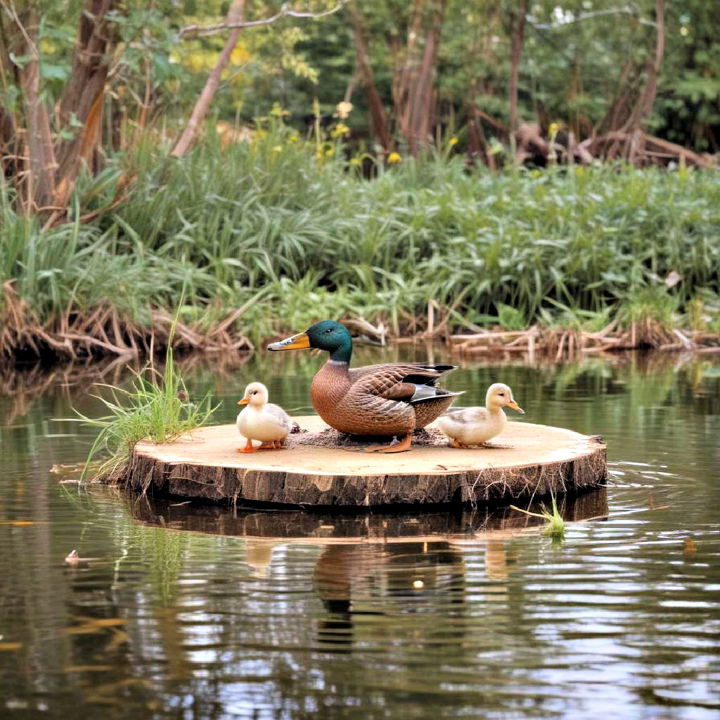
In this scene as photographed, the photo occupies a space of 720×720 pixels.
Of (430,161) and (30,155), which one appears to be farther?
(430,161)

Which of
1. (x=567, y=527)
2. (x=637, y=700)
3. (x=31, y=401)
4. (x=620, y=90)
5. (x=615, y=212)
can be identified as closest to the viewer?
(x=637, y=700)

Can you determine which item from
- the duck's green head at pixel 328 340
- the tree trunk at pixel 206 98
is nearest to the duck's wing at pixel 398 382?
the duck's green head at pixel 328 340

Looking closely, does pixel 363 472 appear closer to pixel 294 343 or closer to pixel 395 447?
pixel 395 447

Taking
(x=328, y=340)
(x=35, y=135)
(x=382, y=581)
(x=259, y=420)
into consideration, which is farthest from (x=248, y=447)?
(x=35, y=135)

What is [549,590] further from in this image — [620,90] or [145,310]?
[620,90]

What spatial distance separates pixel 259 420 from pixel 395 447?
749 mm

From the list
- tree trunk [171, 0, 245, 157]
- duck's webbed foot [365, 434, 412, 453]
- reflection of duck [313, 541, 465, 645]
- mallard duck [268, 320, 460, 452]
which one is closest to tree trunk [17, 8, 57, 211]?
tree trunk [171, 0, 245, 157]

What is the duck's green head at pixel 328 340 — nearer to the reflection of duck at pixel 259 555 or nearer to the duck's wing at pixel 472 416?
the duck's wing at pixel 472 416

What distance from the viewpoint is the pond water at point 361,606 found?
14.9 feet

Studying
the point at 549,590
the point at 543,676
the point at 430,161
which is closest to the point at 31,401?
the point at 549,590

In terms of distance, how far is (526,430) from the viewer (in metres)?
8.83

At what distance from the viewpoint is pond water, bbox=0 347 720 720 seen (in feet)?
14.9

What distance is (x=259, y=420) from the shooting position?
788 centimetres

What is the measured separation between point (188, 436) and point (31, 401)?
397 centimetres
